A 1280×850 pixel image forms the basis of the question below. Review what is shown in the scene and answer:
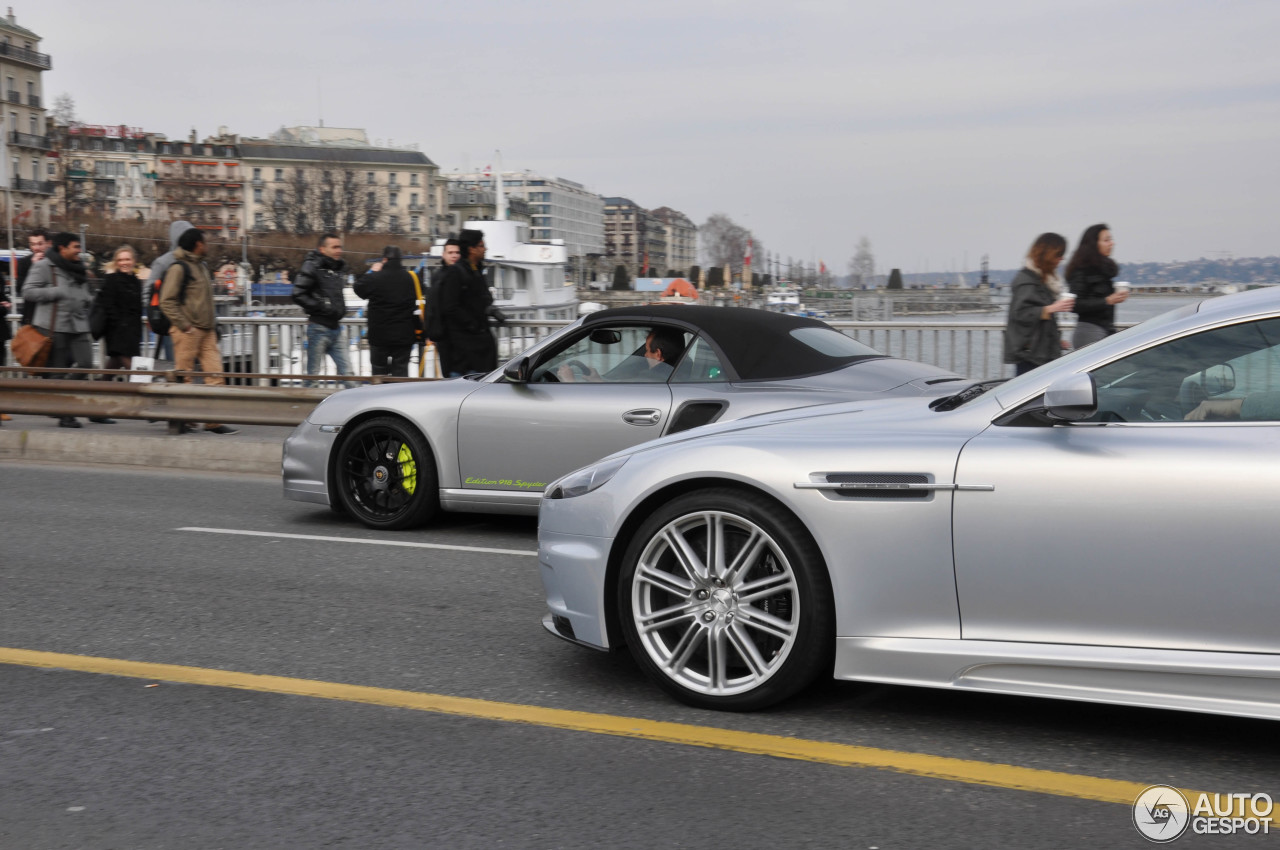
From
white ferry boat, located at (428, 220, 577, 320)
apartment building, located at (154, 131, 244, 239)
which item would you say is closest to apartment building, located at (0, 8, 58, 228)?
apartment building, located at (154, 131, 244, 239)

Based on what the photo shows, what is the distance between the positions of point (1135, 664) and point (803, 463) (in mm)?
1078

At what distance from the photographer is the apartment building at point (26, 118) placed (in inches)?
3570

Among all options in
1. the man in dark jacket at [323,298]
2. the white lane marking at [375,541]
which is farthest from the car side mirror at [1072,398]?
the man in dark jacket at [323,298]

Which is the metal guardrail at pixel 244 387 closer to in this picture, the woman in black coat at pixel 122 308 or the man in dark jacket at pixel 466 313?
the woman in black coat at pixel 122 308

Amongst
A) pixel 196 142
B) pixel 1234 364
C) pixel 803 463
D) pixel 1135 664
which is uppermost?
pixel 196 142

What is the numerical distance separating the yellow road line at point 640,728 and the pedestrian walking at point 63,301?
29.2 feet

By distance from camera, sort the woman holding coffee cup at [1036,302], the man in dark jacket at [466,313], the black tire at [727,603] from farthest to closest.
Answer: the man in dark jacket at [466,313]
the woman holding coffee cup at [1036,302]
the black tire at [727,603]

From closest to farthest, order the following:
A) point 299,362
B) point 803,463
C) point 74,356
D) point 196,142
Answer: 1. point 803,463
2. point 74,356
3. point 299,362
4. point 196,142

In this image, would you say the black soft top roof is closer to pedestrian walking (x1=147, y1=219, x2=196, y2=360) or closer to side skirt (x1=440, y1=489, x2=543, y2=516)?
side skirt (x1=440, y1=489, x2=543, y2=516)

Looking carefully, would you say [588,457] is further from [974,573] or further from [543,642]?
[974,573]

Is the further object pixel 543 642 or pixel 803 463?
pixel 543 642

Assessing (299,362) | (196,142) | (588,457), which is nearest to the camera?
(588,457)

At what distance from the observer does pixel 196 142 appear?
16112cm

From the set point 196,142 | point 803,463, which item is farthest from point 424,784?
point 196,142
